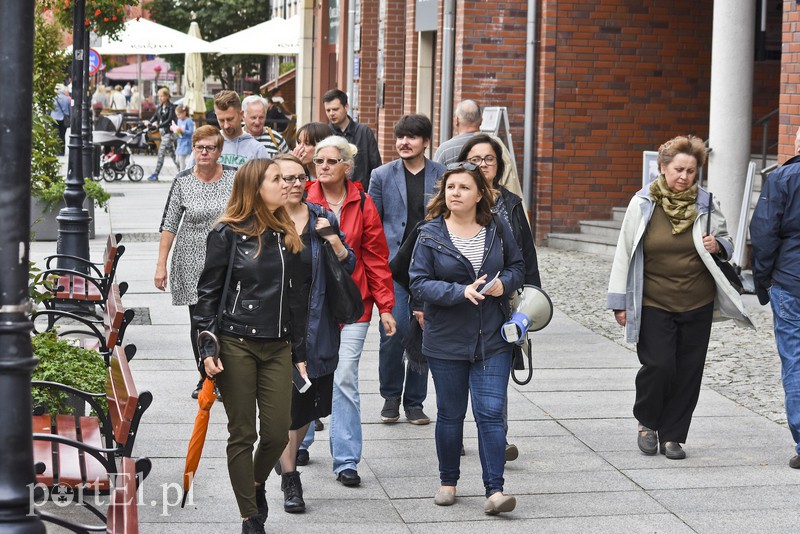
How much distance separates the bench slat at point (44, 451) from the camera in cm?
527

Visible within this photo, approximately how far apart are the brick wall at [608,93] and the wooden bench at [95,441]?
1215 centimetres

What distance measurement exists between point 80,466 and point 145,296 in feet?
25.8

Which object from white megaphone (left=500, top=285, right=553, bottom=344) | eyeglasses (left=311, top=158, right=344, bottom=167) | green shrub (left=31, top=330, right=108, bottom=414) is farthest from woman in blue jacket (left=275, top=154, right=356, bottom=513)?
green shrub (left=31, top=330, right=108, bottom=414)

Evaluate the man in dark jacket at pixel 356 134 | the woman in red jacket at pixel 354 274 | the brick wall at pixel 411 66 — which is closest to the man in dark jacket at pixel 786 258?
the woman in red jacket at pixel 354 274

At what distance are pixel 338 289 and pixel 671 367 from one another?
85.1 inches

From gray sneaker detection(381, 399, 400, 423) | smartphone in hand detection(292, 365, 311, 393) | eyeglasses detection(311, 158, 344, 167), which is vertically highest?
eyeglasses detection(311, 158, 344, 167)

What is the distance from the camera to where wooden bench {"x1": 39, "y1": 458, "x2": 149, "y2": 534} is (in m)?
4.48

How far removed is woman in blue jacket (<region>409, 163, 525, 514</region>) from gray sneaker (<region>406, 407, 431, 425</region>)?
1.73 m

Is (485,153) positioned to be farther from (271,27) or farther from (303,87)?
(271,27)

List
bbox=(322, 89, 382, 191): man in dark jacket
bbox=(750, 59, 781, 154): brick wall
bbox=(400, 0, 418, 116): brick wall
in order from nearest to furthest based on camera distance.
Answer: bbox=(322, 89, 382, 191): man in dark jacket, bbox=(750, 59, 781, 154): brick wall, bbox=(400, 0, 418, 116): brick wall

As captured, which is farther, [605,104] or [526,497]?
[605,104]

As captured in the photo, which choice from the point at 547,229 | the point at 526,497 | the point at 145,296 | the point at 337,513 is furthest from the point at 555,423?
the point at 547,229

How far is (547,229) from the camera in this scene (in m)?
17.6

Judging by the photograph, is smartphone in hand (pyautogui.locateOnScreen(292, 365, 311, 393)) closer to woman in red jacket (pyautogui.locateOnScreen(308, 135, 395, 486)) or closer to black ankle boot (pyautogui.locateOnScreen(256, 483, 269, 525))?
black ankle boot (pyautogui.locateOnScreen(256, 483, 269, 525))
